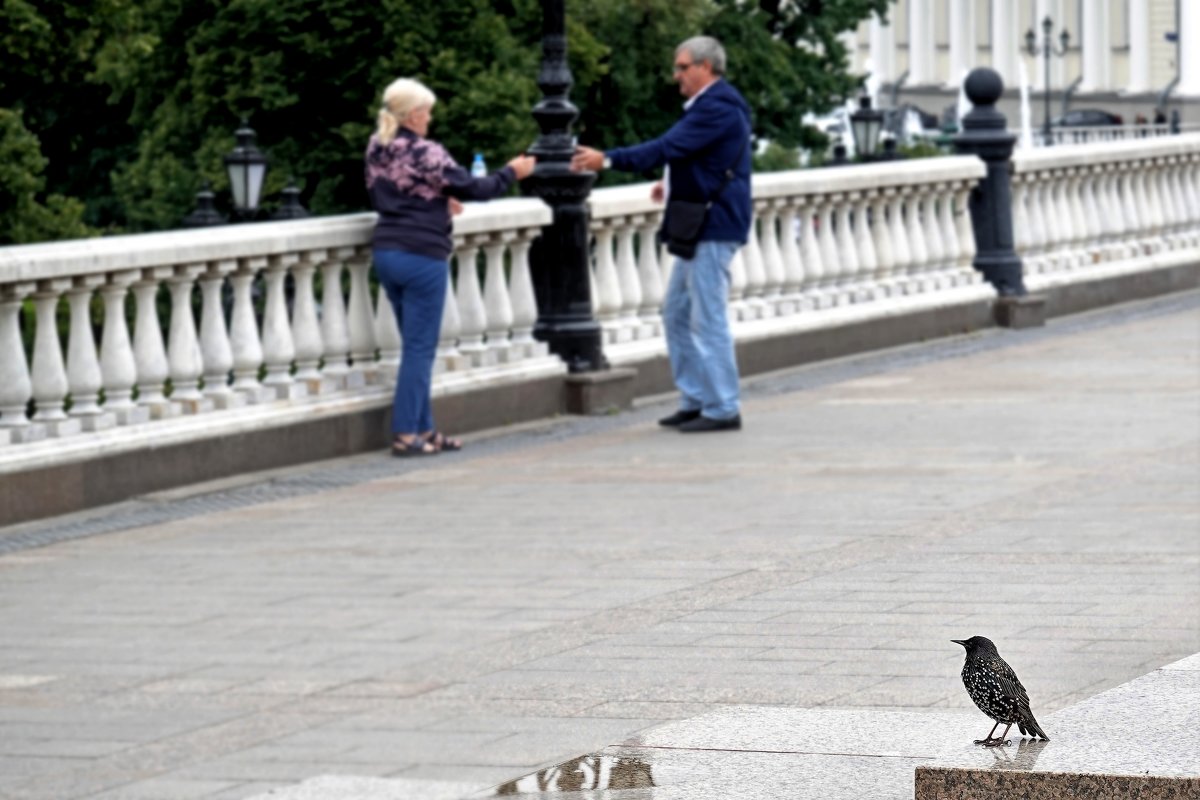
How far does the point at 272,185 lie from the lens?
4306cm

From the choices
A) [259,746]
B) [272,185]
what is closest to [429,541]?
[259,746]

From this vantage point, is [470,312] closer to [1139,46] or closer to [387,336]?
[387,336]

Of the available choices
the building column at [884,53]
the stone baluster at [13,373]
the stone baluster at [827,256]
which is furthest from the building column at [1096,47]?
the stone baluster at [13,373]

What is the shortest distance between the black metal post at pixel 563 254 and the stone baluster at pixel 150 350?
295 centimetres

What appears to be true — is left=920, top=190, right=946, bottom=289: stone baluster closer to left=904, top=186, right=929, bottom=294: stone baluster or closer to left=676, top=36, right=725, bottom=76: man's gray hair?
left=904, top=186, right=929, bottom=294: stone baluster

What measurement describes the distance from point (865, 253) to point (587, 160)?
4.16 m

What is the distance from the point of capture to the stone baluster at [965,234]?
1898 cm

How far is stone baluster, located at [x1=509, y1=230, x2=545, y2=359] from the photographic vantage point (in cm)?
1462

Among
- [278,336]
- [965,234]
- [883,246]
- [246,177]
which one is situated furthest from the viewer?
[246,177]

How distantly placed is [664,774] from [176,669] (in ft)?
8.39

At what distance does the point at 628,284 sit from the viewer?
15516mm

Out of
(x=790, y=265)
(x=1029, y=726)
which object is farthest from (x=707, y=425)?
(x=1029, y=726)

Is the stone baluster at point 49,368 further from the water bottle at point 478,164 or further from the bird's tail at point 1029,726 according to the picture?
the water bottle at point 478,164

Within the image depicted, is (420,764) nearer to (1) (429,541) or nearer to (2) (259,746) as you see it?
(2) (259,746)
